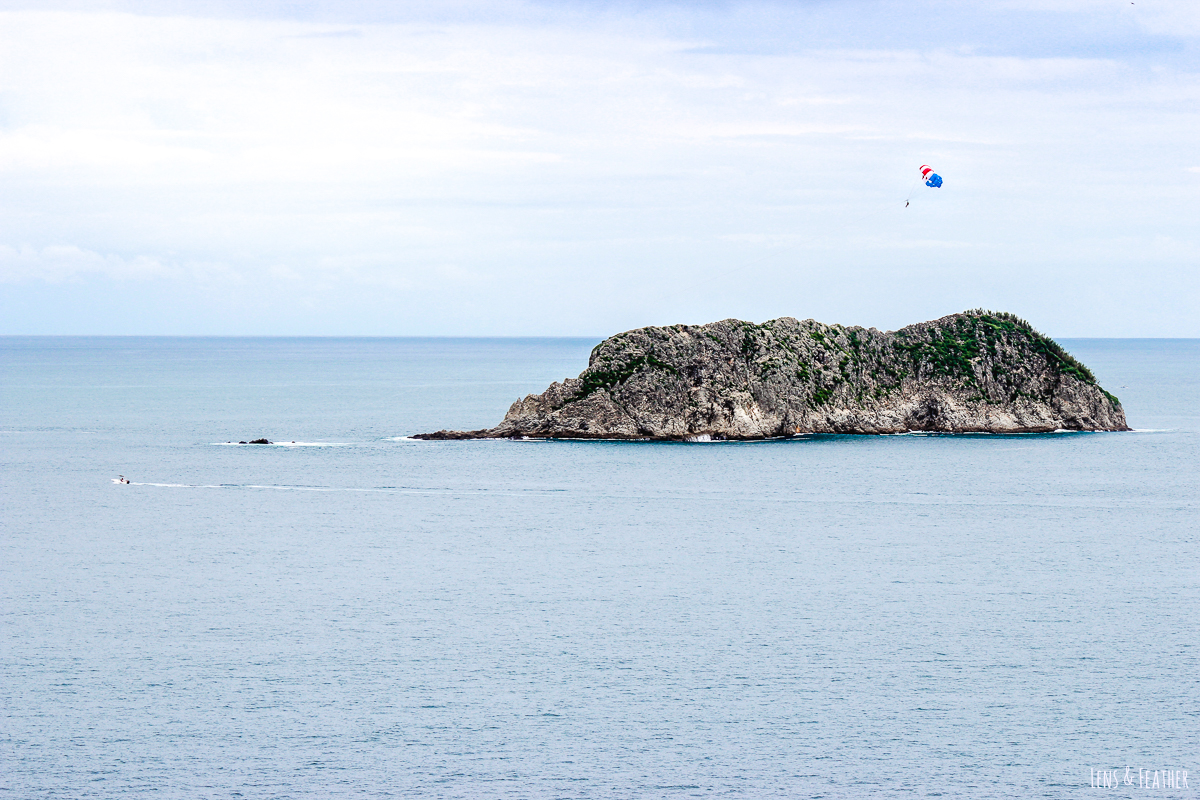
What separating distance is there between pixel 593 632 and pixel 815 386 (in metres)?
77.2

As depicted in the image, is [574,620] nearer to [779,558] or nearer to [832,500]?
[779,558]

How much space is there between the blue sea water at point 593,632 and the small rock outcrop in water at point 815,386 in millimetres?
19372

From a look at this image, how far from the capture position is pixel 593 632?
149 ft

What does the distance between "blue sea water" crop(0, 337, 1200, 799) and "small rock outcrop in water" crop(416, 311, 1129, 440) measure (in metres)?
19.4

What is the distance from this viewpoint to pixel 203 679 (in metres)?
39.2

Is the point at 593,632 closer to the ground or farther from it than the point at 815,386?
closer to the ground

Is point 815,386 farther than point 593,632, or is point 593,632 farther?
point 815,386

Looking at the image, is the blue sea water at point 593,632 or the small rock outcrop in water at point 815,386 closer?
the blue sea water at point 593,632

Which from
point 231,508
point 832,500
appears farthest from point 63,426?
point 832,500

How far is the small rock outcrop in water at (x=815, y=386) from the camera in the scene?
361 ft

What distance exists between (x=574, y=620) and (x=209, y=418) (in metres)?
103

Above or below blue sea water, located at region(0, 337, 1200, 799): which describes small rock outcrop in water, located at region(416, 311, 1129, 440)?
above

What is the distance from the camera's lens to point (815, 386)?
11856 centimetres

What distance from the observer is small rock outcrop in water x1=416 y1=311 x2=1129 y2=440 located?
110m
